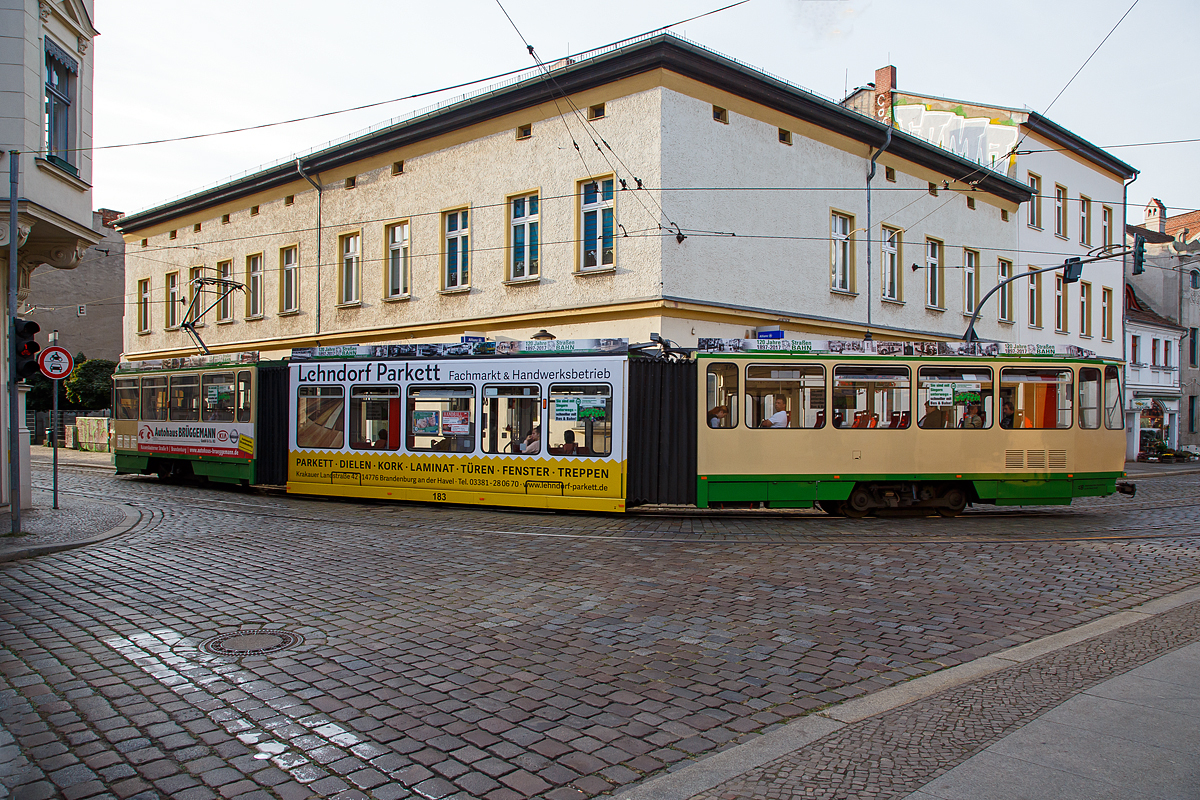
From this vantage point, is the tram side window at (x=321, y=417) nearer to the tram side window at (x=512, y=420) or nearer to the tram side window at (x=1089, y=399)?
the tram side window at (x=512, y=420)

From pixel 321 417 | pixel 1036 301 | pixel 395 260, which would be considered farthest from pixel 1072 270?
pixel 321 417

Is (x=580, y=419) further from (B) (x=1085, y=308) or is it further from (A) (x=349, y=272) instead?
(B) (x=1085, y=308)

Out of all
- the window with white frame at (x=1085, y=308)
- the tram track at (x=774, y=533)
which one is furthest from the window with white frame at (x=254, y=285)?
the window with white frame at (x=1085, y=308)

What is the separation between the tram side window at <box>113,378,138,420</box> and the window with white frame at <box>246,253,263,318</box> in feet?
27.1

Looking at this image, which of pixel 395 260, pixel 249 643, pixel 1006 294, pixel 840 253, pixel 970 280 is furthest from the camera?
pixel 1006 294

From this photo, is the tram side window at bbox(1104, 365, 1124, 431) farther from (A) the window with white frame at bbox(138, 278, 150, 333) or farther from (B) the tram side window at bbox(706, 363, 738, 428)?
(A) the window with white frame at bbox(138, 278, 150, 333)

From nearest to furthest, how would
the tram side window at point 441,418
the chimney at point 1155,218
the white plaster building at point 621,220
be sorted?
the tram side window at point 441,418 < the white plaster building at point 621,220 < the chimney at point 1155,218

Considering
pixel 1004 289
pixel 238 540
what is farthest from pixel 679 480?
pixel 1004 289

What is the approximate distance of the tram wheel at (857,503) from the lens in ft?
44.9

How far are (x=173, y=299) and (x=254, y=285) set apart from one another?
6239 millimetres

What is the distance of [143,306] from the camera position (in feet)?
114

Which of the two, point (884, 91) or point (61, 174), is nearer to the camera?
point (61, 174)

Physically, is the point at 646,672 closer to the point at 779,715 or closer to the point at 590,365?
the point at 779,715

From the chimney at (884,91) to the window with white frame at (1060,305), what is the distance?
9830 mm
